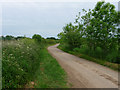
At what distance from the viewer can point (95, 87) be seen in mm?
4625

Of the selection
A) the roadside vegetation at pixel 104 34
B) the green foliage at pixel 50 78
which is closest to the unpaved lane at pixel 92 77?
the green foliage at pixel 50 78

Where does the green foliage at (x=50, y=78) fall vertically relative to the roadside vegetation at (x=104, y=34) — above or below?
below

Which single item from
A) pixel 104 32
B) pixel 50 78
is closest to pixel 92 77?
pixel 50 78

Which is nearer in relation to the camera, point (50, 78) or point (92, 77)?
point (50, 78)

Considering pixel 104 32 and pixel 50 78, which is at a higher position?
pixel 104 32

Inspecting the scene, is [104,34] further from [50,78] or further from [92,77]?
[50,78]

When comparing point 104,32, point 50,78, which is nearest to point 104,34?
point 104,32

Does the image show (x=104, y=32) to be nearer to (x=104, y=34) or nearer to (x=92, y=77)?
(x=104, y=34)

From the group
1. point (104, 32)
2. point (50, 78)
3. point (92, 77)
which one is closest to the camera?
point (50, 78)

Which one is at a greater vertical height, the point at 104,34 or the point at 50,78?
the point at 104,34

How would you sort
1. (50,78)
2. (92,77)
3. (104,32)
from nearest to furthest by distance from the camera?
(50,78) < (92,77) < (104,32)

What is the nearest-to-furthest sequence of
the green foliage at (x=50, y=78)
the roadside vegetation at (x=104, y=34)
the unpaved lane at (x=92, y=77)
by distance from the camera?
the green foliage at (x=50, y=78) → the unpaved lane at (x=92, y=77) → the roadside vegetation at (x=104, y=34)

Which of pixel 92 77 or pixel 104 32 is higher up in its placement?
pixel 104 32

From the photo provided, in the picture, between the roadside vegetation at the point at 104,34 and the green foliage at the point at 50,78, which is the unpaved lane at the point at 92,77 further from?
the roadside vegetation at the point at 104,34
